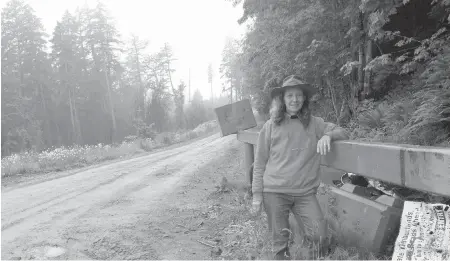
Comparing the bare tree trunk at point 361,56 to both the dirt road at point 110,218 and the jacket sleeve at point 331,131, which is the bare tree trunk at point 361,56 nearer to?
the dirt road at point 110,218

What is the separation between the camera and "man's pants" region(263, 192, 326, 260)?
2.97 metres

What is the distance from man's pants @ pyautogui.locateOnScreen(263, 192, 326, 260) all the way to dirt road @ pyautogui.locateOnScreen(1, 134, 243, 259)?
101cm

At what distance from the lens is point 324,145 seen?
295cm

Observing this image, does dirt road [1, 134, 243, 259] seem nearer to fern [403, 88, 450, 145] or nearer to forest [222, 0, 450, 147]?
fern [403, 88, 450, 145]

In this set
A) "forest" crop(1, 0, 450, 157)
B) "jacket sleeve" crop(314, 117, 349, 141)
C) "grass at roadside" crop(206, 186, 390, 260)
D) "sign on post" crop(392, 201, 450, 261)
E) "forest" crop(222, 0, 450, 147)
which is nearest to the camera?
"sign on post" crop(392, 201, 450, 261)

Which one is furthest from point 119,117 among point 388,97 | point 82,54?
point 388,97

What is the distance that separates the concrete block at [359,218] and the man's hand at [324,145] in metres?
0.49

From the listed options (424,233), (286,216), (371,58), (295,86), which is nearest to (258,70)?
(371,58)

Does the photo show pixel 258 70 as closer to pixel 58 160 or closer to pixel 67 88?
pixel 58 160

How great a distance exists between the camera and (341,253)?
2.91 meters

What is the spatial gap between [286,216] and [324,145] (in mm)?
736

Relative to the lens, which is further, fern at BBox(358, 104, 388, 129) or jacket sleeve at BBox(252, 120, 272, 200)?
fern at BBox(358, 104, 388, 129)

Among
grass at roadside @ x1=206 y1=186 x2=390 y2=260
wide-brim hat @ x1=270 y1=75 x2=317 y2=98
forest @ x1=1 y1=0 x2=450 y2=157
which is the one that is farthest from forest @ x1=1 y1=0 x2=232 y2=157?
wide-brim hat @ x1=270 y1=75 x2=317 y2=98

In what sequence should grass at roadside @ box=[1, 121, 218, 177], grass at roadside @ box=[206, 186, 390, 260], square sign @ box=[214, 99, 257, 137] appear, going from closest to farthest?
grass at roadside @ box=[206, 186, 390, 260]
square sign @ box=[214, 99, 257, 137]
grass at roadside @ box=[1, 121, 218, 177]
